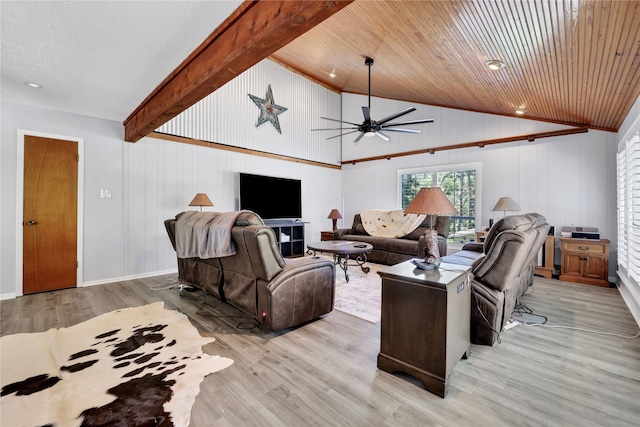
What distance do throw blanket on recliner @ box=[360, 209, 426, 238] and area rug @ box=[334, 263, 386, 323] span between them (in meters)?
1.38

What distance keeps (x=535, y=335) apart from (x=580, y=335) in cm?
40

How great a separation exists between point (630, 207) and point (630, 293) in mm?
1008

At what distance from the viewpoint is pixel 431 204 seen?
1.96 metres

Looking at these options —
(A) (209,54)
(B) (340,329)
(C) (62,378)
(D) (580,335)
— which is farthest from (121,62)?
(D) (580,335)

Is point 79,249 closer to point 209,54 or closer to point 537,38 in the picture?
point 209,54

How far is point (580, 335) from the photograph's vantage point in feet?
7.95

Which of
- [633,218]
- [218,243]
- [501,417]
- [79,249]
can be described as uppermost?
[633,218]

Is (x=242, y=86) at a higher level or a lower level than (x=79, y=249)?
higher

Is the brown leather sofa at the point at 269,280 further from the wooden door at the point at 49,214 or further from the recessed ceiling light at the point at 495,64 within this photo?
the recessed ceiling light at the point at 495,64

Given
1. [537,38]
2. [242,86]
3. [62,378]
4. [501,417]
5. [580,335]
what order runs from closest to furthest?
[501,417] → [62,378] → [537,38] → [580,335] → [242,86]

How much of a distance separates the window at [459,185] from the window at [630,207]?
2204mm

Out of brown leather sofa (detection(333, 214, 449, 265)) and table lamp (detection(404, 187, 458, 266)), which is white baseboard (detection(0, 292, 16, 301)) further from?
brown leather sofa (detection(333, 214, 449, 265))

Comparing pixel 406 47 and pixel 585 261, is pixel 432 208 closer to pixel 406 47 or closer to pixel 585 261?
pixel 406 47

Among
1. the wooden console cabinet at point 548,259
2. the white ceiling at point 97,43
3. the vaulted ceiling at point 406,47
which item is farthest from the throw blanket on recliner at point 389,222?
the white ceiling at point 97,43
